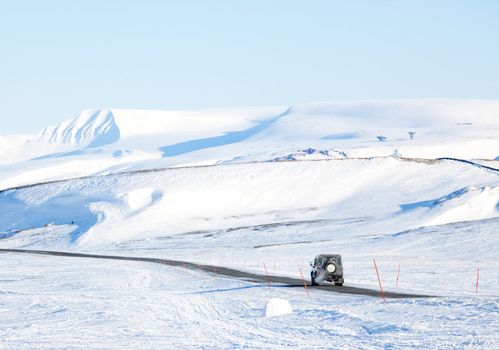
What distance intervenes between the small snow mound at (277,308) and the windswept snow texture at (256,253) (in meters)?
0.06

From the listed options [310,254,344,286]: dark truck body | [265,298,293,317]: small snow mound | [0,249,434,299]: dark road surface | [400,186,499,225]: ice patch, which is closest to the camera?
[265,298,293,317]: small snow mound

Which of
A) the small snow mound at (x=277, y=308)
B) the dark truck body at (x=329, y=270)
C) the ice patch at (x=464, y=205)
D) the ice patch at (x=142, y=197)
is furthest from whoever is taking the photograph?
the ice patch at (x=142, y=197)

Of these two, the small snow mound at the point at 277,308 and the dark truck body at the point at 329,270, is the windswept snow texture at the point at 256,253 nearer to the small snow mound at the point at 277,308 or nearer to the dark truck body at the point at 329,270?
the small snow mound at the point at 277,308

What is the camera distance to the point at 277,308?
3228 centimetres

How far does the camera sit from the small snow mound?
32094mm

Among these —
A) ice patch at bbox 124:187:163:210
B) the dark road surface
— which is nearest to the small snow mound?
the dark road surface

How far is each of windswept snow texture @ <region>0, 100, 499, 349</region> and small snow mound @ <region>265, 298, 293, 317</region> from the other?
0.19 ft

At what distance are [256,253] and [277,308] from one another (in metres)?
51.1

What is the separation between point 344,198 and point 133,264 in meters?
69.2

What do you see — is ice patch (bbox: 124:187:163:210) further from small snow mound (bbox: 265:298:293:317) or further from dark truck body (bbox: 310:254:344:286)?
small snow mound (bbox: 265:298:293:317)

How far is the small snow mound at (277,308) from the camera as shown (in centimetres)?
3209

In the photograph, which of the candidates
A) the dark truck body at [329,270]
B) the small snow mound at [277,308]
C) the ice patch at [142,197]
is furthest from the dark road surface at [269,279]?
the ice patch at [142,197]

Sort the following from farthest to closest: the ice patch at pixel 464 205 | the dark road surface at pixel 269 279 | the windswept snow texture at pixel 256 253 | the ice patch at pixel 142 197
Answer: the ice patch at pixel 142 197, the ice patch at pixel 464 205, the dark road surface at pixel 269 279, the windswept snow texture at pixel 256 253

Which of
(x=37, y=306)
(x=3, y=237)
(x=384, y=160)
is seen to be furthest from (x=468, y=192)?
(x=37, y=306)
